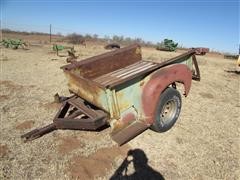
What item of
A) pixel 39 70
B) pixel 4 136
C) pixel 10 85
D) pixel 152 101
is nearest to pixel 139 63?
pixel 152 101

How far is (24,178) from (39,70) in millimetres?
7682

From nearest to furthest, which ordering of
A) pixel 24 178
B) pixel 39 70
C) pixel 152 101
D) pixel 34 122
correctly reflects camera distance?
1. pixel 24 178
2. pixel 152 101
3. pixel 34 122
4. pixel 39 70

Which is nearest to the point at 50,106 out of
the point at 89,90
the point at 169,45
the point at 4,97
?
the point at 4,97

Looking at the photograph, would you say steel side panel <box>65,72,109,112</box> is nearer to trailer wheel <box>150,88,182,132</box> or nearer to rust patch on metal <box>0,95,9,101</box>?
trailer wheel <box>150,88,182,132</box>

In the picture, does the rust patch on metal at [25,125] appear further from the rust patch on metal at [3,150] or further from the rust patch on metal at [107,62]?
the rust patch on metal at [107,62]

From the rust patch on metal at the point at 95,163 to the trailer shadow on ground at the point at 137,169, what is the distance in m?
0.14

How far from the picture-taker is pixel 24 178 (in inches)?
130

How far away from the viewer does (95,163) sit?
3.57 meters

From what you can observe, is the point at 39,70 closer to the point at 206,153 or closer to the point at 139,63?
the point at 139,63

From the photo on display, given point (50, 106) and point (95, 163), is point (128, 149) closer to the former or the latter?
point (95, 163)

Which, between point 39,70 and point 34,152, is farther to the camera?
point 39,70

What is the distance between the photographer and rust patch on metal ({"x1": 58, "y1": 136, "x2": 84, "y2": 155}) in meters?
3.94

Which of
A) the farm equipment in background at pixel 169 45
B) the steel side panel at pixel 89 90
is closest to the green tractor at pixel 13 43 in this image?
the farm equipment in background at pixel 169 45

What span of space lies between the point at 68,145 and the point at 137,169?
1405mm
